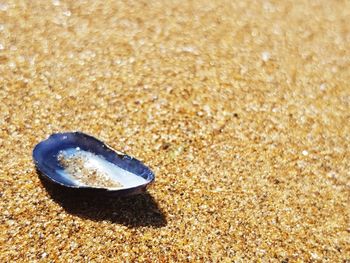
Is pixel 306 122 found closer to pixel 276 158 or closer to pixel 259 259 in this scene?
pixel 276 158

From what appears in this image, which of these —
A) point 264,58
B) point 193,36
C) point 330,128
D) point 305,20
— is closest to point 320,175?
point 330,128

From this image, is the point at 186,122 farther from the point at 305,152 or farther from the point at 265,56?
the point at 265,56

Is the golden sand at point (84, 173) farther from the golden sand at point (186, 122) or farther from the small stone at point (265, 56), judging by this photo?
the small stone at point (265, 56)

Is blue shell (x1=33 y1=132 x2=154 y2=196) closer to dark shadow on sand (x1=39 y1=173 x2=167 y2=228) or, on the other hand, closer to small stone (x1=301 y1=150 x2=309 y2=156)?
dark shadow on sand (x1=39 y1=173 x2=167 y2=228)

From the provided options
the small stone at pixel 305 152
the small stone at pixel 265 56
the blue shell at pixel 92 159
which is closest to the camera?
the blue shell at pixel 92 159

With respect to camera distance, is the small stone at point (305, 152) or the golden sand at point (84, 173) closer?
the golden sand at point (84, 173)

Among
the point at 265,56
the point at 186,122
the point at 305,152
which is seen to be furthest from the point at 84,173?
the point at 265,56

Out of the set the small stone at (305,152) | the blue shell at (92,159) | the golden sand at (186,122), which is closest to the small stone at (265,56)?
the golden sand at (186,122)
